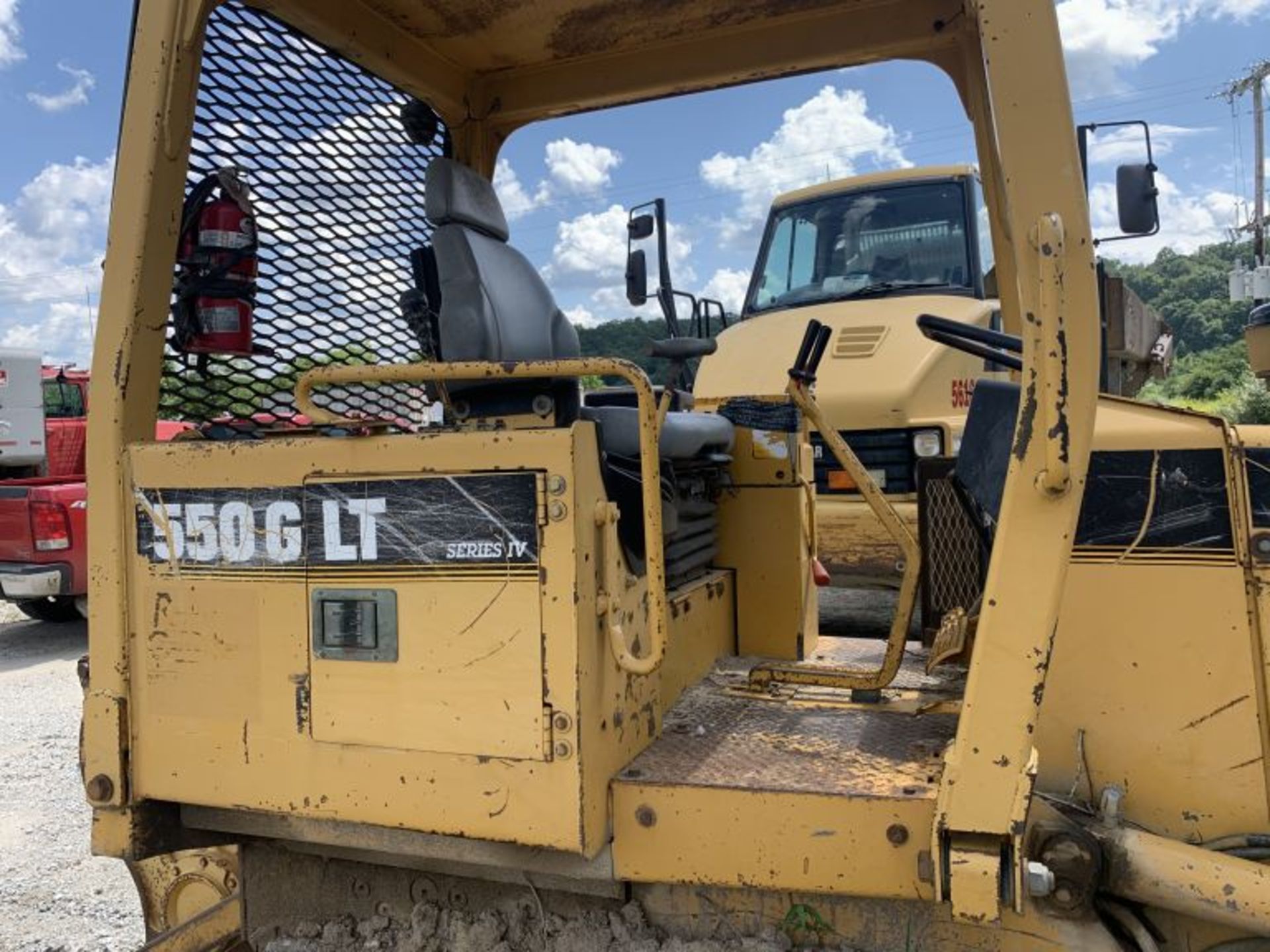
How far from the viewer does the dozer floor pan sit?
1739 millimetres

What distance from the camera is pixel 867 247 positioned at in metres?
6.17

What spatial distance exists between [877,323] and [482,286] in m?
3.55

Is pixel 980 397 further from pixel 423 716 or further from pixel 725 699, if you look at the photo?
pixel 423 716

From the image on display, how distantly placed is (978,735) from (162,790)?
1554 mm

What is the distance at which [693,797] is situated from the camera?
184 cm

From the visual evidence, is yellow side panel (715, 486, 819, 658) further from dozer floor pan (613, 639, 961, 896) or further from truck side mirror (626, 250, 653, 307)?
truck side mirror (626, 250, 653, 307)

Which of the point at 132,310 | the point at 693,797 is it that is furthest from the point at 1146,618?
the point at 132,310

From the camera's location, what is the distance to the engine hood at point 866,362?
5328 mm

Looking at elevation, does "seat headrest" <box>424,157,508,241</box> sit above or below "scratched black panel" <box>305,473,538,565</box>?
above

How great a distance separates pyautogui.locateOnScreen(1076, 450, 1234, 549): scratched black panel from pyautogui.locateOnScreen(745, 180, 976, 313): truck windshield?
4.13 meters

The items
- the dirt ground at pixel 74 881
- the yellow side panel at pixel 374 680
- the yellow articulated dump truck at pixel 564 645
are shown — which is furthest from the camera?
the dirt ground at pixel 74 881

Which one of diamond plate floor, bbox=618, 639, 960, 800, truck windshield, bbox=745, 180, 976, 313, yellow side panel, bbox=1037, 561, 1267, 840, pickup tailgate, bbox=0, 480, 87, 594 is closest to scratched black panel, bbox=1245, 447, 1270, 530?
yellow side panel, bbox=1037, 561, 1267, 840

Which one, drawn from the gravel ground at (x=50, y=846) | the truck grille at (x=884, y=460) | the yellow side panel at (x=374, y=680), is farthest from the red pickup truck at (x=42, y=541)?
the yellow side panel at (x=374, y=680)

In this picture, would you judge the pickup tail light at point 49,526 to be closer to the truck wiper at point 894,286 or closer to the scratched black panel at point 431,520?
the truck wiper at point 894,286
